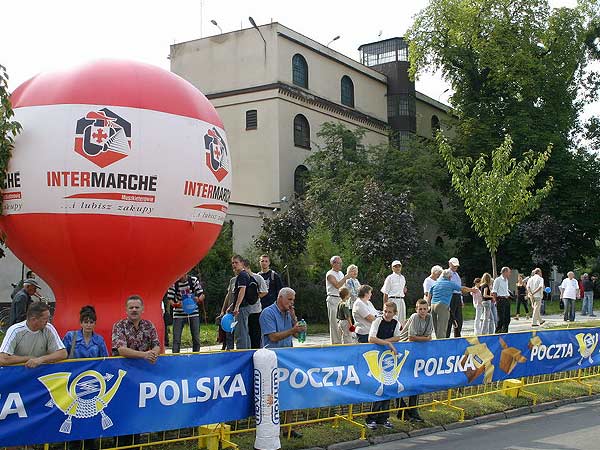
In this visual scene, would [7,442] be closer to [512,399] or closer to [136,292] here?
[136,292]

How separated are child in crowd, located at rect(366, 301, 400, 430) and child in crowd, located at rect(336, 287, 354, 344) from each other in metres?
3.62

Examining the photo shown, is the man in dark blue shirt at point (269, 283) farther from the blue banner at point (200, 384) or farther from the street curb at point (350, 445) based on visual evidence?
the street curb at point (350, 445)

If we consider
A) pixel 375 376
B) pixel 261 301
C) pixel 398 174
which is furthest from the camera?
pixel 398 174

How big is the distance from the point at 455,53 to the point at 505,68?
3.31 m

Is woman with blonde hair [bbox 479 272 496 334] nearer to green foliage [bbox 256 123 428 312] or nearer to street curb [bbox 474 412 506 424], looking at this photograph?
street curb [bbox 474 412 506 424]

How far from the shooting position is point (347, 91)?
40.5 metres

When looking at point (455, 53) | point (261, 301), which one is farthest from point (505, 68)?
point (261, 301)

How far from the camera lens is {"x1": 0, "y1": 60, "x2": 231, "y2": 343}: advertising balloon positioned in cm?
859

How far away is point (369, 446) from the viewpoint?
8742 mm

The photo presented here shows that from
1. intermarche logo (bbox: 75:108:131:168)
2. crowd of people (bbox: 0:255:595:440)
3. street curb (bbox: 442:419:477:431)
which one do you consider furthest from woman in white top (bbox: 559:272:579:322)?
intermarche logo (bbox: 75:108:131:168)

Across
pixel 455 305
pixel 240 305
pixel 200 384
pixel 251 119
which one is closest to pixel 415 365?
pixel 240 305

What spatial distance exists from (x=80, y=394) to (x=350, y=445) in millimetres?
3362

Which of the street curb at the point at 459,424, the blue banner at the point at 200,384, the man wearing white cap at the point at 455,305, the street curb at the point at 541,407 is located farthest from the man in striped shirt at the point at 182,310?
the man wearing white cap at the point at 455,305

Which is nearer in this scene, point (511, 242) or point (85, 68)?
point (85, 68)
